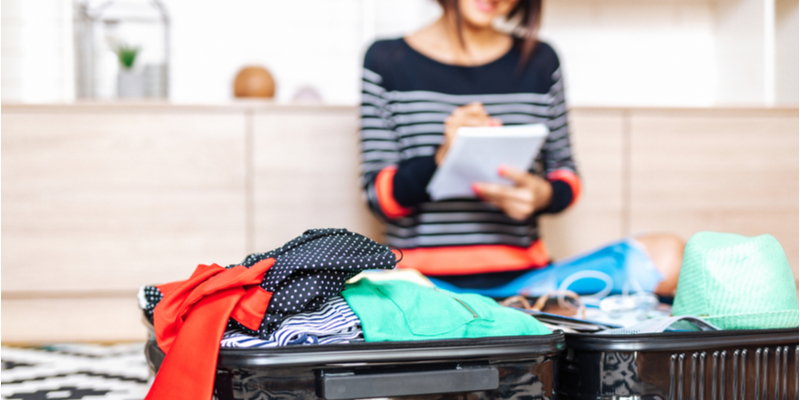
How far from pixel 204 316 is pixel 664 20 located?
201 centimetres

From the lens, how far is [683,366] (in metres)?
0.49

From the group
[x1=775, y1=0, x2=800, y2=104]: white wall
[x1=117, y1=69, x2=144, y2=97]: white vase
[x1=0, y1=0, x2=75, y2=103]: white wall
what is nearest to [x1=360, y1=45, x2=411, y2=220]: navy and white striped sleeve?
[x1=117, y1=69, x2=144, y2=97]: white vase

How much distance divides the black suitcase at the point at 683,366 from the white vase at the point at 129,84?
1500 millimetres

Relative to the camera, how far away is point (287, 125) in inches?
59.8

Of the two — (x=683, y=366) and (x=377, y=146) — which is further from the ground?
(x=377, y=146)

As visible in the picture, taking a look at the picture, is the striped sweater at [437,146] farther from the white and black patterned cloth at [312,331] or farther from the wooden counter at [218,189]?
the white and black patterned cloth at [312,331]

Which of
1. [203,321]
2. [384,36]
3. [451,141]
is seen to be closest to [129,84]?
[384,36]

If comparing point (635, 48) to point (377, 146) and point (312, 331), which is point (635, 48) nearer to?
point (377, 146)

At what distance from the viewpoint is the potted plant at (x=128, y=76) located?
1622 millimetres

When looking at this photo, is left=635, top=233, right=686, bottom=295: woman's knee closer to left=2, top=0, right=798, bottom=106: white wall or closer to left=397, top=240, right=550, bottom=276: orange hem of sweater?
left=397, top=240, right=550, bottom=276: orange hem of sweater

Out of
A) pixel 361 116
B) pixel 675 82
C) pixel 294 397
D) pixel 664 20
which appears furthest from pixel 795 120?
pixel 294 397

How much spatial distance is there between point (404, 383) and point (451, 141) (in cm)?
63

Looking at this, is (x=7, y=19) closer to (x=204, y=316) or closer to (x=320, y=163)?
(x=320, y=163)

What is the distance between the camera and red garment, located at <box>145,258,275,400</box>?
1.43 feet
